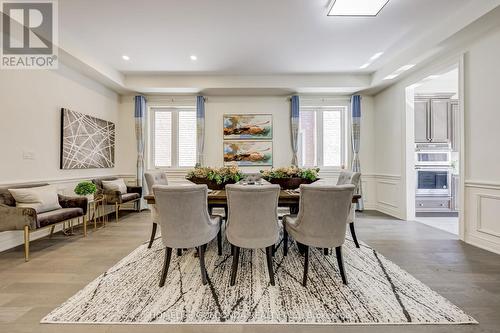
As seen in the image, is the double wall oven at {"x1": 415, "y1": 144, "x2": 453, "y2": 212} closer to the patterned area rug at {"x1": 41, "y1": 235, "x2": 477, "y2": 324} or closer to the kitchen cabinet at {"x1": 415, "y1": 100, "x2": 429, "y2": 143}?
the kitchen cabinet at {"x1": 415, "y1": 100, "x2": 429, "y2": 143}

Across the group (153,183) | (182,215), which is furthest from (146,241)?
(182,215)

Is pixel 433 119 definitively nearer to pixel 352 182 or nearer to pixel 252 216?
pixel 352 182

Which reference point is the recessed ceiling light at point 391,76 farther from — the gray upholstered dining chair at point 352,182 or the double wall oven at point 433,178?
the gray upholstered dining chair at point 352,182

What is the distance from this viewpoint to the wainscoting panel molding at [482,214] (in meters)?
2.96

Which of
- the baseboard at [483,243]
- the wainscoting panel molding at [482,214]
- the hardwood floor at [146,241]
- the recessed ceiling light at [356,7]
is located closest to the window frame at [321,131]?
the hardwood floor at [146,241]

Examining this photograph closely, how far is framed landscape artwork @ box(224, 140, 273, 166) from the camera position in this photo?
18.4 ft

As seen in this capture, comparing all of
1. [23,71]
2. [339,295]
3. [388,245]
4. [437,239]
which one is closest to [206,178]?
[339,295]

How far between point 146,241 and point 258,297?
7.15 feet

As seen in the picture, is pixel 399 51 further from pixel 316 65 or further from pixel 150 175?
pixel 150 175

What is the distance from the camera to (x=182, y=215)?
2.10 m

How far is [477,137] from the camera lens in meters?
3.21

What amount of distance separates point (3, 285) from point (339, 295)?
319cm

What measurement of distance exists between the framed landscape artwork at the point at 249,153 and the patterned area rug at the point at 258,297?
10.4 feet

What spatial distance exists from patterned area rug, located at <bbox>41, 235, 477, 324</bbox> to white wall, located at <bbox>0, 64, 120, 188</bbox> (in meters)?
2.28
